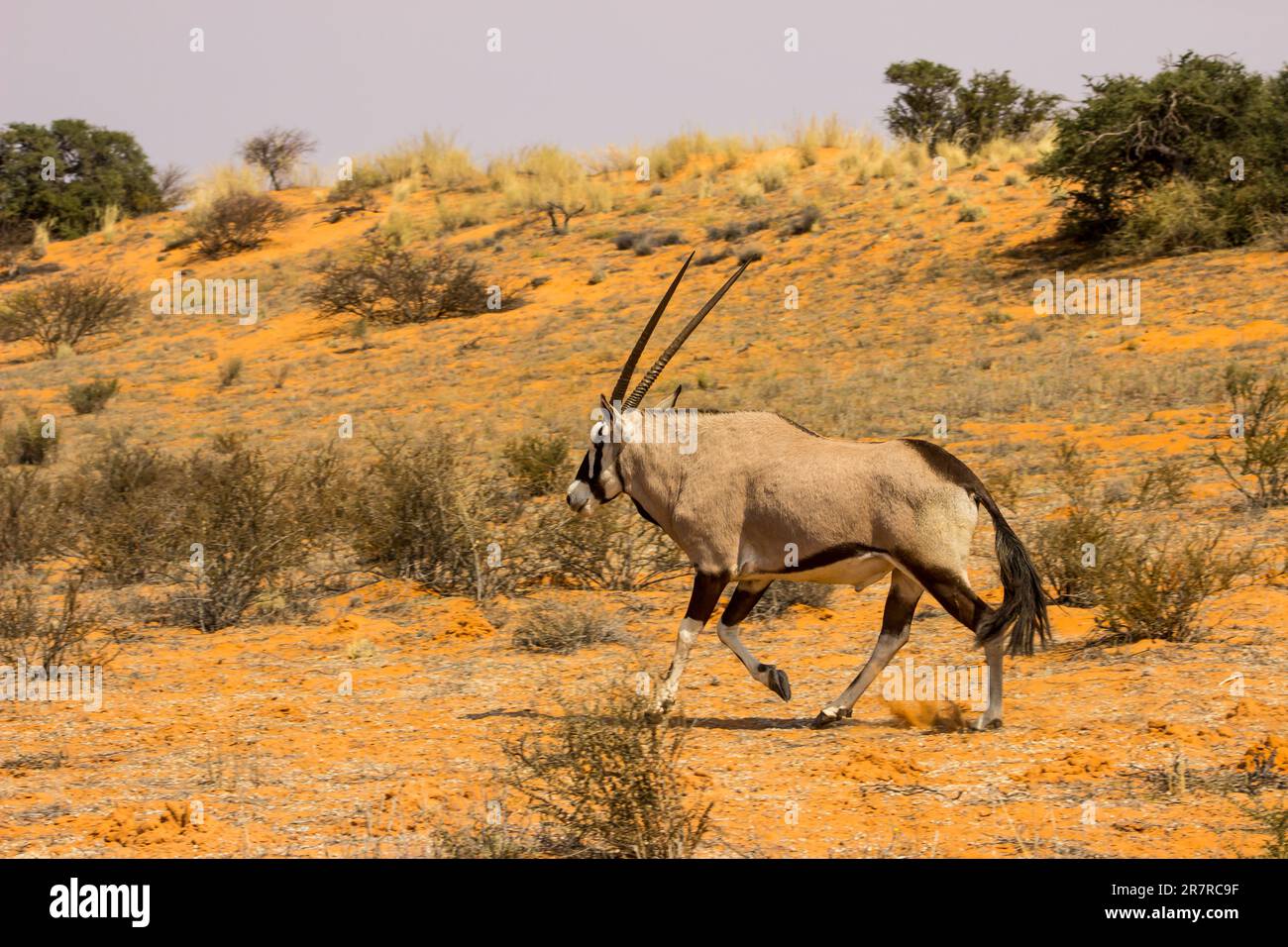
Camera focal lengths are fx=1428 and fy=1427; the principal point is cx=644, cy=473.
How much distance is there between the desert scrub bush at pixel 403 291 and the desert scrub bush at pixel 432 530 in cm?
1922

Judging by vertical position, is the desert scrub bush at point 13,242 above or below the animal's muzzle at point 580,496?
above

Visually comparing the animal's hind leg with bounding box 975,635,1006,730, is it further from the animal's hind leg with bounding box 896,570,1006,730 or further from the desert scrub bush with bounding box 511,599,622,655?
the desert scrub bush with bounding box 511,599,622,655

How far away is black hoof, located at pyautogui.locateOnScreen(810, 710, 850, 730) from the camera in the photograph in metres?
7.56

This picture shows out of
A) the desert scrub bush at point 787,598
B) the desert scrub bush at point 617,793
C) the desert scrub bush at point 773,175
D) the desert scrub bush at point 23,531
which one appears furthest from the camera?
the desert scrub bush at point 773,175

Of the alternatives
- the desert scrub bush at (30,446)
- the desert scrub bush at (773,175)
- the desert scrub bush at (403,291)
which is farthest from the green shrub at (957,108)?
the desert scrub bush at (30,446)

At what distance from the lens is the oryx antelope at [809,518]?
705 centimetres

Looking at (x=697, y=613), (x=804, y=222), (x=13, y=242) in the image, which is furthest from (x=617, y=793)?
(x=13, y=242)

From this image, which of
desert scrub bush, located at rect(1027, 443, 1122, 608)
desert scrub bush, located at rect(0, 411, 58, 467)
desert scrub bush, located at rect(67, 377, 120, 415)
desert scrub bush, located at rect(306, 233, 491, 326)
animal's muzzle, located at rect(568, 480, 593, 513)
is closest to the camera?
animal's muzzle, located at rect(568, 480, 593, 513)

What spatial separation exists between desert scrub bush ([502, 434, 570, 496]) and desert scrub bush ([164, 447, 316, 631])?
3.04m

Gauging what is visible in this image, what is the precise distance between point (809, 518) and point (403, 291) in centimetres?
2528

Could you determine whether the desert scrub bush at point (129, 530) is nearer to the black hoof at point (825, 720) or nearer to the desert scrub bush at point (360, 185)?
the black hoof at point (825, 720)

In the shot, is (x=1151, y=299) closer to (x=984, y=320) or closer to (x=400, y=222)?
(x=984, y=320)

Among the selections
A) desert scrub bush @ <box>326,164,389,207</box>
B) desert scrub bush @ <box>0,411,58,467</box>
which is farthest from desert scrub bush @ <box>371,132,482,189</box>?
desert scrub bush @ <box>0,411,58,467</box>

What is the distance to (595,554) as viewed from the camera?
11.8 metres
